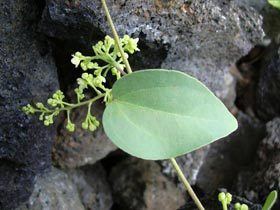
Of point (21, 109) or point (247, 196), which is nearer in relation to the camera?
point (21, 109)

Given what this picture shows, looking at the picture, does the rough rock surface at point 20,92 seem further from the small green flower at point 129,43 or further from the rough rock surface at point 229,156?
the rough rock surface at point 229,156

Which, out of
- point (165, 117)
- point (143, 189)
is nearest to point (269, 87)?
point (143, 189)

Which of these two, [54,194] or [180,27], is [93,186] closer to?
[54,194]

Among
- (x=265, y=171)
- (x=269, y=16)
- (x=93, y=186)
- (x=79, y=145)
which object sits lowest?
(x=93, y=186)

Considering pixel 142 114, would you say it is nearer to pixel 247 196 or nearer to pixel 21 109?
pixel 21 109

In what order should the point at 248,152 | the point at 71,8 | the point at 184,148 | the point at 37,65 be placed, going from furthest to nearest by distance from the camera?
the point at 248,152 < the point at 37,65 < the point at 71,8 < the point at 184,148

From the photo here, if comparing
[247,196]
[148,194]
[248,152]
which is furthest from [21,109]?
[248,152]

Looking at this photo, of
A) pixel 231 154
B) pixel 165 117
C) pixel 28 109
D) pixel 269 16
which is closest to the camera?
pixel 165 117
